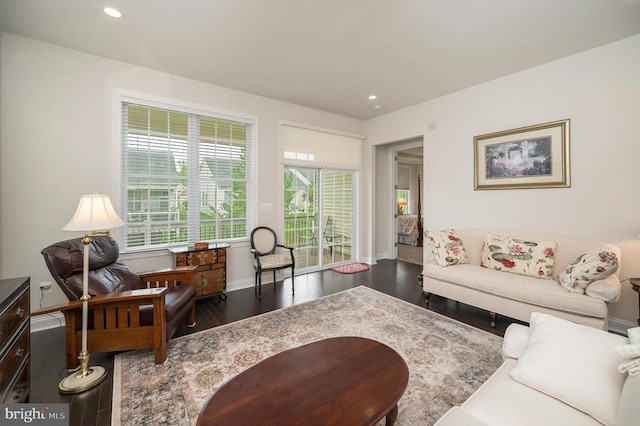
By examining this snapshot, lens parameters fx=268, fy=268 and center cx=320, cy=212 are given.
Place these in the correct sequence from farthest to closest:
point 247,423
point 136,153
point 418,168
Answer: point 418,168, point 136,153, point 247,423

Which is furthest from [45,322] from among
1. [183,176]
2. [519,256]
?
[519,256]

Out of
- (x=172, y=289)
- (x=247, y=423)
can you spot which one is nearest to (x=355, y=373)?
(x=247, y=423)

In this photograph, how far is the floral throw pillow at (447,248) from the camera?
3.52m

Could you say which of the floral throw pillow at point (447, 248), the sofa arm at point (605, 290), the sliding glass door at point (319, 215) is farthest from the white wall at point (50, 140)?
the sofa arm at point (605, 290)

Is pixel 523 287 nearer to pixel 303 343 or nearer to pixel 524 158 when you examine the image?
pixel 524 158

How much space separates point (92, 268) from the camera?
2.50m

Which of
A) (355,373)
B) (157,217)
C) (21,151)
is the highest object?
(21,151)

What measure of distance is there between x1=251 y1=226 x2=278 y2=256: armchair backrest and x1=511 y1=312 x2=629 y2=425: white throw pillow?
11.3 ft

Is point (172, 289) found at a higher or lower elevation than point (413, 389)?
higher

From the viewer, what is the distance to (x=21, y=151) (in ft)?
9.09

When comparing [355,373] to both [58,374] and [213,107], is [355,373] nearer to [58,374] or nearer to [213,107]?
[58,374]

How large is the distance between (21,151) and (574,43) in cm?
596

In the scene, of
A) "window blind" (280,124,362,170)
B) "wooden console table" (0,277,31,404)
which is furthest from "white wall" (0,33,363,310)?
"window blind" (280,124,362,170)

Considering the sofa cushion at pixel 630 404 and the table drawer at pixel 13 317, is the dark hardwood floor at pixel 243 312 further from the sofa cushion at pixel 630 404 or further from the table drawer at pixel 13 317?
the sofa cushion at pixel 630 404
